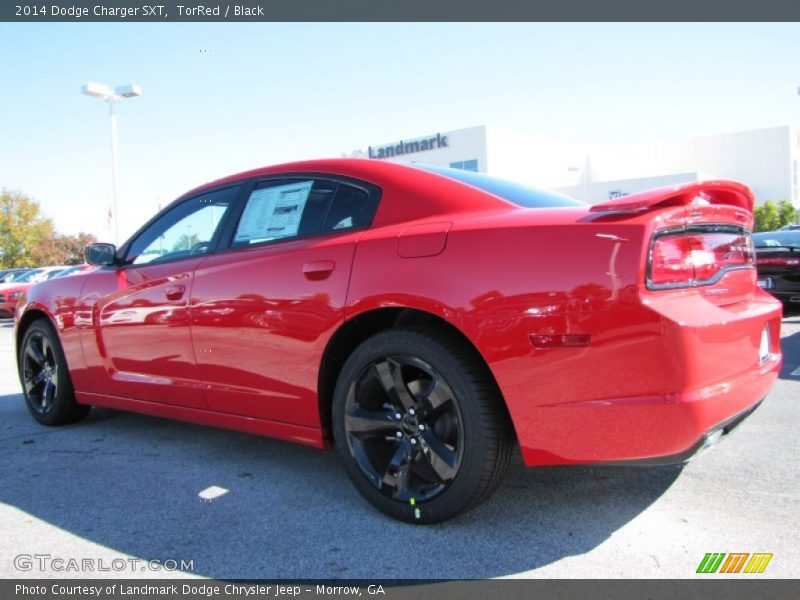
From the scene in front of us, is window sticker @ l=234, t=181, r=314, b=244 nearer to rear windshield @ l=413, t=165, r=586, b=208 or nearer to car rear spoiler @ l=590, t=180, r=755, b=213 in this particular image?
rear windshield @ l=413, t=165, r=586, b=208

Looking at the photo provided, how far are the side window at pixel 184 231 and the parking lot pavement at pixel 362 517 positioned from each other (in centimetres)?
120

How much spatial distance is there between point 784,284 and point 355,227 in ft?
21.2

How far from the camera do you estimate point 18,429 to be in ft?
15.2

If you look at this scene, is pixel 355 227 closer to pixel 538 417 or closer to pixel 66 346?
pixel 538 417

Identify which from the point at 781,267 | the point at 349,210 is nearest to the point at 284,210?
the point at 349,210

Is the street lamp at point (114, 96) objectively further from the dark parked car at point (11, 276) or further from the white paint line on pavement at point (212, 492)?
the white paint line on pavement at point (212, 492)

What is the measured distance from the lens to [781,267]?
7.54 m

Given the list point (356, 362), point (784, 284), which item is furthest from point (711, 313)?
point (784, 284)

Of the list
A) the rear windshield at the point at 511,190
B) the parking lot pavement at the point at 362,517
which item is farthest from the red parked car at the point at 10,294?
the rear windshield at the point at 511,190

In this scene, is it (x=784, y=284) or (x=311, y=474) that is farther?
(x=784, y=284)

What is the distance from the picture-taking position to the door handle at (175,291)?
11.6 ft

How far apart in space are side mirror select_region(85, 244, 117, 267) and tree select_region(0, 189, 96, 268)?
49.9 m

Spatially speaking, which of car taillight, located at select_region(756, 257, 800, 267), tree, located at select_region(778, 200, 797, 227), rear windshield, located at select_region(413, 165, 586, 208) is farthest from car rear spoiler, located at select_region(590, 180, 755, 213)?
tree, located at select_region(778, 200, 797, 227)

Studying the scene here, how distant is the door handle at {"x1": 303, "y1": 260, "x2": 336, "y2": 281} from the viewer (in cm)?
289
